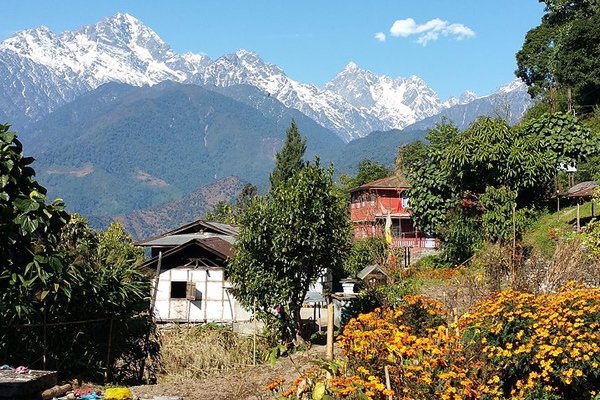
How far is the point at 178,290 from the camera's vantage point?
26.6 meters

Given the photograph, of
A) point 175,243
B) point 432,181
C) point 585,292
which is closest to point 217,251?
point 175,243

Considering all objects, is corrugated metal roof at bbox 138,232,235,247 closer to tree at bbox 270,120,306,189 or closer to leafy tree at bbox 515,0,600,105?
leafy tree at bbox 515,0,600,105

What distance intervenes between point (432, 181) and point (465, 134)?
2081 mm

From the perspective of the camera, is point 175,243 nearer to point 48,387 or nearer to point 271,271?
point 271,271

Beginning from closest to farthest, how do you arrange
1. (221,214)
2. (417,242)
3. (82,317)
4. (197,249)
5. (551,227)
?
1. (82,317)
2. (551,227)
3. (197,249)
4. (417,242)
5. (221,214)

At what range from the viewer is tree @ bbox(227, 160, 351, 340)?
1686 cm

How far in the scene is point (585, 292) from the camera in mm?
8789

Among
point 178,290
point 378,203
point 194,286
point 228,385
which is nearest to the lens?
point 228,385

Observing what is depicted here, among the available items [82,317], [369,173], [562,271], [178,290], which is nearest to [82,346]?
[82,317]

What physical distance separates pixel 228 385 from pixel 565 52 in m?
33.4

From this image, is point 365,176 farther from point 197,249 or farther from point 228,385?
point 228,385

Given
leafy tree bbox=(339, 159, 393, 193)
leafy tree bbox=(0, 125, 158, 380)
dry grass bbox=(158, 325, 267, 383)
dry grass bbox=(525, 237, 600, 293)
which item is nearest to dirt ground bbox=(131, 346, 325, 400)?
Result: dry grass bbox=(158, 325, 267, 383)

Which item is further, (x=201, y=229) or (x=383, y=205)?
(x=383, y=205)

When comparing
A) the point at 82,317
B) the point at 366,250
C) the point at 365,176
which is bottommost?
the point at 82,317
